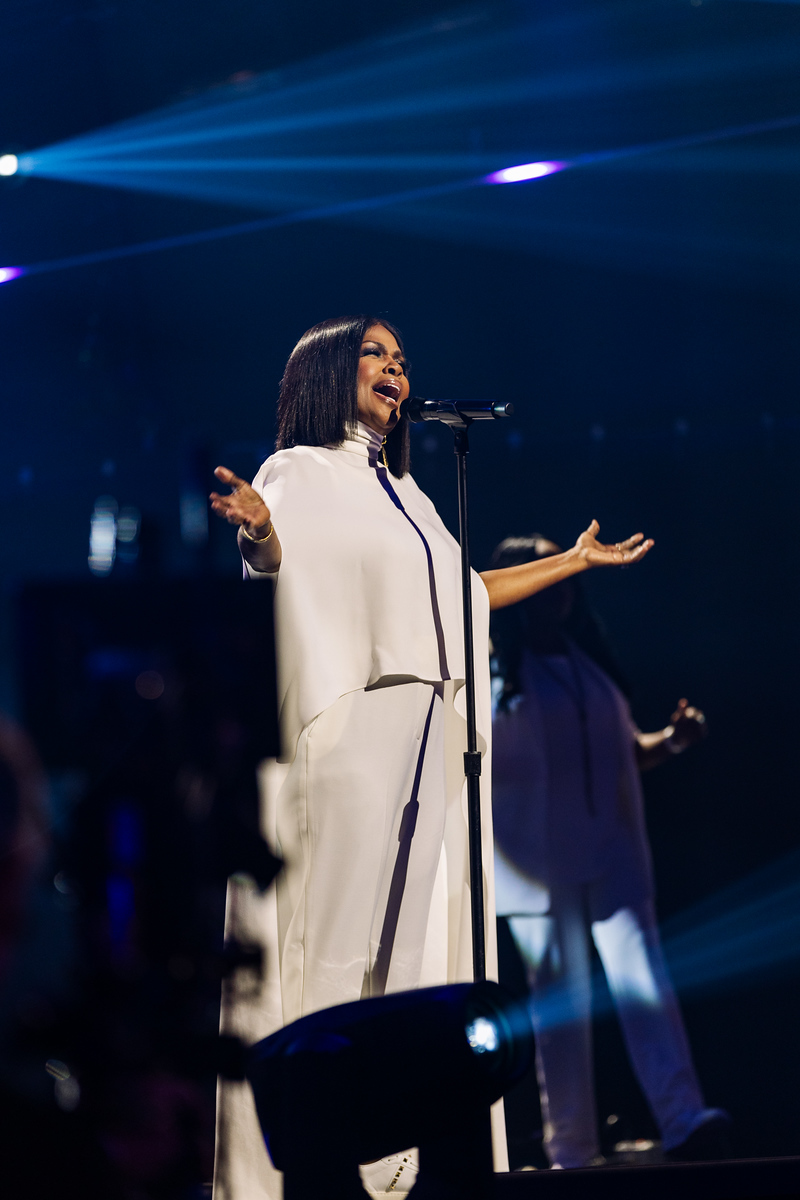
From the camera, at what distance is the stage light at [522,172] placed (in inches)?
141

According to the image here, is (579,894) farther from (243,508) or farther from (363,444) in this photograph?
(243,508)

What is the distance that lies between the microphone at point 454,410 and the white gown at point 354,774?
181mm

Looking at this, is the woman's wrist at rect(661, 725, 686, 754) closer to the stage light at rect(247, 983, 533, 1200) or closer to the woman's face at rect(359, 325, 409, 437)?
the woman's face at rect(359, 325, 409, 437)

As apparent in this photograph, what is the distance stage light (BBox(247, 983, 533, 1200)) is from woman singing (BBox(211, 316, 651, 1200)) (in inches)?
29.4

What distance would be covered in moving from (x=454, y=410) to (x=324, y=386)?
11.5 inches

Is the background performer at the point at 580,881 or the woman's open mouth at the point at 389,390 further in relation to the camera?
the background performer at the point at 580,881

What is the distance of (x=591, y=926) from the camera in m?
3.18

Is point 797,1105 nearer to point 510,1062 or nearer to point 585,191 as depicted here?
point 510,1062

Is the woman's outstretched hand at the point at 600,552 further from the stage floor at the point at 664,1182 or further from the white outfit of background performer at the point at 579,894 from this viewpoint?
the stage floor at the point at 664,1182

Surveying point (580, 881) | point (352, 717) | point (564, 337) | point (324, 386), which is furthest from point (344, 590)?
point (564, 337)

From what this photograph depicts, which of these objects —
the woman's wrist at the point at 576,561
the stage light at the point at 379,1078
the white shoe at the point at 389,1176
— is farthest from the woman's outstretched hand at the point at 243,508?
the white shoe at the point at 389,1176

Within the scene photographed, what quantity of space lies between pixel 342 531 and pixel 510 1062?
1203 mm

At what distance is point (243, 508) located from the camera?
1993mm

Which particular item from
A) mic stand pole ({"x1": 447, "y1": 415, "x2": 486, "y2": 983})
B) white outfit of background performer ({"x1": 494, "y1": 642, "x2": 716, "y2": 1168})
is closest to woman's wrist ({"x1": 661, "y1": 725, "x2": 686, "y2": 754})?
white outfit of background performer ({"x1": 494, "y1": 642, "x2": 716, "y2": 1168})
